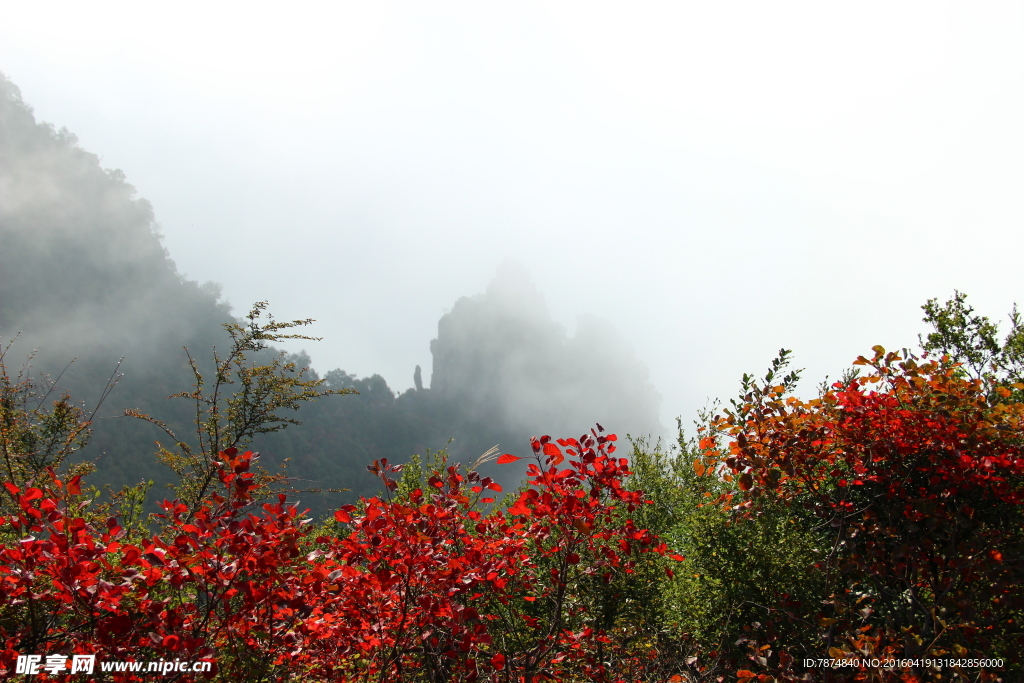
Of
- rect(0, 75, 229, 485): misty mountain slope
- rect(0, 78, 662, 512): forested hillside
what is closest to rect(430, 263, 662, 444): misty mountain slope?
rect(0, 78, 662, 512): forested hillside

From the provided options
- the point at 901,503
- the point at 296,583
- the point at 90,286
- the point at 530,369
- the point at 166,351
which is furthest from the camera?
the point at 530,369

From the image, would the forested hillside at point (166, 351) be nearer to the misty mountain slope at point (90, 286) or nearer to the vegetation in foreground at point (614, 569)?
the misty mountain slope at point (90, 286)

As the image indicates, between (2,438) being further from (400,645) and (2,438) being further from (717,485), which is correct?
(717,485)

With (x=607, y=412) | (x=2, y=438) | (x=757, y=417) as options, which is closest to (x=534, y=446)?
(x=757, y=417)

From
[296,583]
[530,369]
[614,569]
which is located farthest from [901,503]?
[530,369]

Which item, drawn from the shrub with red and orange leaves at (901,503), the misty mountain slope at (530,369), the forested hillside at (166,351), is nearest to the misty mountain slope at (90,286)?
the forested hillside at (166,351)

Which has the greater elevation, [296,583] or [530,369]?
[530,369]

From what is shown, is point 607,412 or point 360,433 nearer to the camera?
point 360,433

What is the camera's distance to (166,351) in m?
61.8

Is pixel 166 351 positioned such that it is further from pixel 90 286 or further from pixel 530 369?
pixel 530 369

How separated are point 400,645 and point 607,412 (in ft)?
302

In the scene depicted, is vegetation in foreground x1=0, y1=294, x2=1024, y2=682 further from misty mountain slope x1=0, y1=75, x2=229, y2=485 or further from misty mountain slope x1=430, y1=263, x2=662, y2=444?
misty mountain slope x1=430, y1=263, x2=662, y2=444

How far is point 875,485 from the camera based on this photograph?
11.0 ft

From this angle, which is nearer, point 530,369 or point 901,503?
point 901,503
